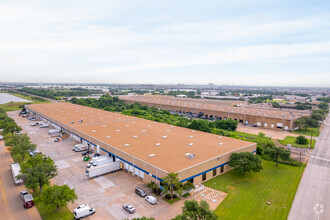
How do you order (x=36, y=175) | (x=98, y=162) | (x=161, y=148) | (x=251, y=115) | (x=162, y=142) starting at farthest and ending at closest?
(x=251, y=115)
(x=162, y=142)
(x=161, y=148)
(x=98, y=162)
(x=36, y=175)

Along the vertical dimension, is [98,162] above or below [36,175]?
below

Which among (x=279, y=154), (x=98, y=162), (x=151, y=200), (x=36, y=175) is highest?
(x=36, y=175)

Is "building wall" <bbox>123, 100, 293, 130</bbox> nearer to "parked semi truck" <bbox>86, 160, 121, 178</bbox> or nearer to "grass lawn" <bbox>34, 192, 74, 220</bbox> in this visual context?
"parked semi truck" <bbox>86, 160, 121, 178</bbox>

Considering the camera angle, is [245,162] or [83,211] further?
[245,162]

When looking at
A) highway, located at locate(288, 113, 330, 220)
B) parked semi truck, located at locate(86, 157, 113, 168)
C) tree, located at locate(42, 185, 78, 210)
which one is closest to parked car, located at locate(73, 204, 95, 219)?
tree, located at locate(42, 185, 78, 210)

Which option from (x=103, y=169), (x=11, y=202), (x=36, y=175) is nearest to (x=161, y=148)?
(x=103, y=169)

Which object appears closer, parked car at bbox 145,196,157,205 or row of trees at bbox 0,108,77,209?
row of trees at bbox 0,108,77,209

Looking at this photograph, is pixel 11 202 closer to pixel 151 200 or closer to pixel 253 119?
pixel 151 200
